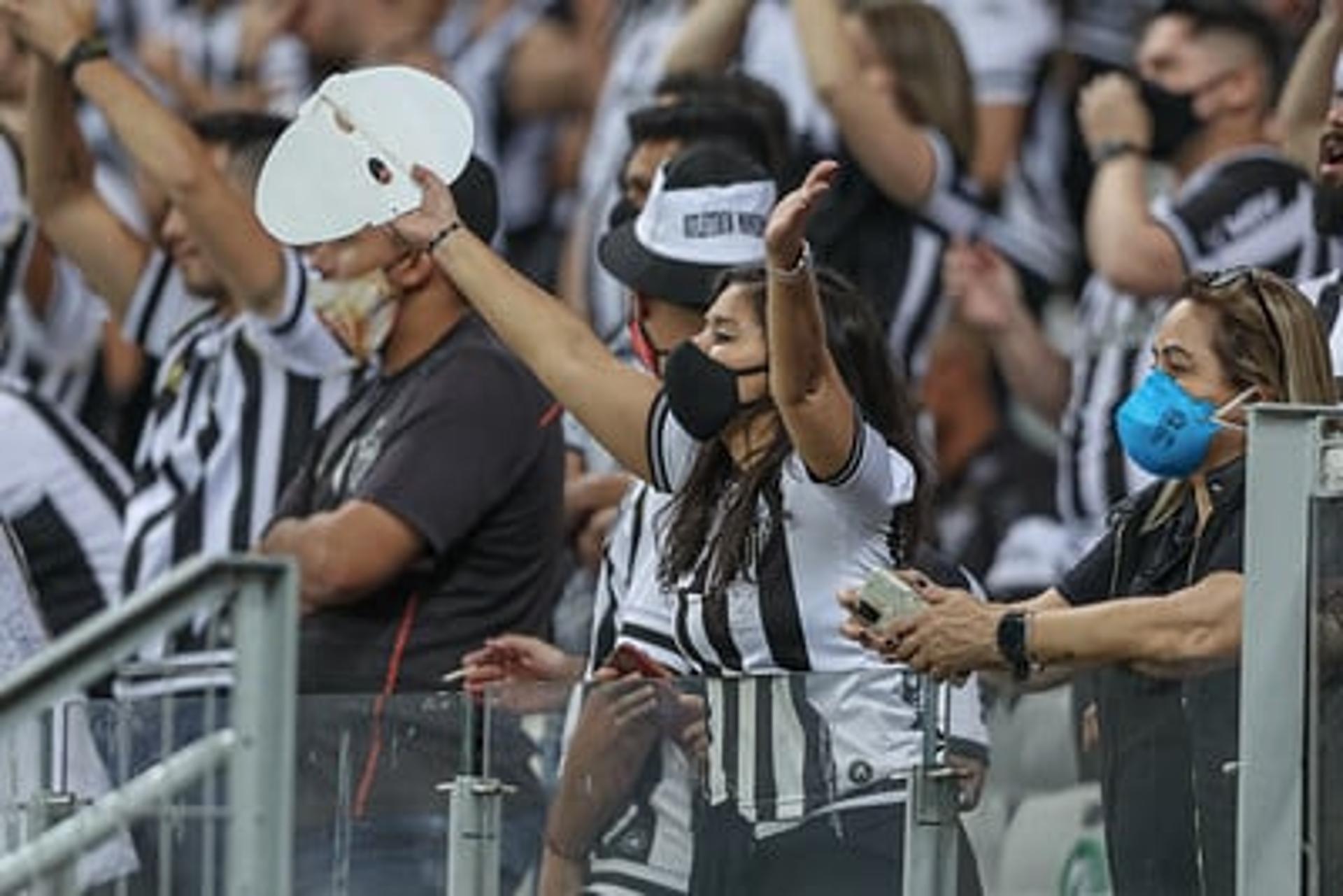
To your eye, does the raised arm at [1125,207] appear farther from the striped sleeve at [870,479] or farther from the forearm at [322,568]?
the striped sleeve at [870,479]

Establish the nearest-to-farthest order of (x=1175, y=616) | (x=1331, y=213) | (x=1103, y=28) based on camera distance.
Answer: (x=1175, y=616) < (x=1331, y=213) < (x=1103, y=28)

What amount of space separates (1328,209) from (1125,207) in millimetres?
1834

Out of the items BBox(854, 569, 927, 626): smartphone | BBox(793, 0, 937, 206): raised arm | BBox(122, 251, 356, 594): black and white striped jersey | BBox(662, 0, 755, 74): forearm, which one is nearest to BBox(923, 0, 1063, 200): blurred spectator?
BBox(662, 0, 755, 74): forearm

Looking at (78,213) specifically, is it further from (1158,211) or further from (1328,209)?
(1328,209)

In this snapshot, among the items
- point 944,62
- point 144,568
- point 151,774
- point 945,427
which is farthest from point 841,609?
point 945,427

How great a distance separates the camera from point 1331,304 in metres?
8.36

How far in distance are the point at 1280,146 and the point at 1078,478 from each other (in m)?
0.92

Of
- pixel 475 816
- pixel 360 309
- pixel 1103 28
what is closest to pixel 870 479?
pixel 475 816

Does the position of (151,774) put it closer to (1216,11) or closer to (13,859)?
(13,859)

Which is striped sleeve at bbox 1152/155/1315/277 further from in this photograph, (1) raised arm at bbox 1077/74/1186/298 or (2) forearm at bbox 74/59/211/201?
(2) forearm at bbox 74/59/211/201

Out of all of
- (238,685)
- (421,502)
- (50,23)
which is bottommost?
(238,685)

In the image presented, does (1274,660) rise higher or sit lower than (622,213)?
lower

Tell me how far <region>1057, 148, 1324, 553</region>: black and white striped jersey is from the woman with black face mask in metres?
2.30

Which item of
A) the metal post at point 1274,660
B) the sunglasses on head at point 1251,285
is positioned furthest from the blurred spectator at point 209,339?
the metal post at point 1274,660
